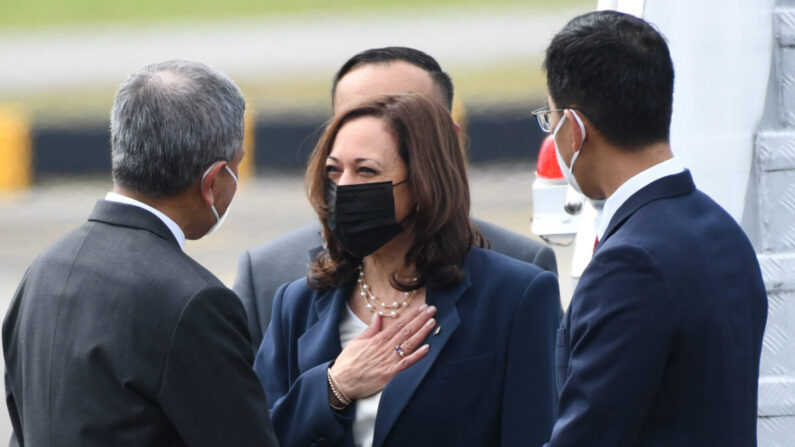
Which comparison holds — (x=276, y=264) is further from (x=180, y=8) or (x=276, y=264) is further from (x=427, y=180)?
(x=180, y=8)

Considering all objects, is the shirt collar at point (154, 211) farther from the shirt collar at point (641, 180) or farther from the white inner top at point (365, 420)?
the shirt collar at point (641, 180)

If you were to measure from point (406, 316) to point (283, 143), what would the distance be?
301 centimetres

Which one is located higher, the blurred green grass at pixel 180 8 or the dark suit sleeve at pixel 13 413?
the blurred green grass at pixel 180 8

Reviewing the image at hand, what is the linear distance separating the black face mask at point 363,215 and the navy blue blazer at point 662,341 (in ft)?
1.68

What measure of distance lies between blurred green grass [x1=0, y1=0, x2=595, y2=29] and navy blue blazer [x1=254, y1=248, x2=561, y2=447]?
2955mm

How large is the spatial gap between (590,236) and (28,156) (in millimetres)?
2958

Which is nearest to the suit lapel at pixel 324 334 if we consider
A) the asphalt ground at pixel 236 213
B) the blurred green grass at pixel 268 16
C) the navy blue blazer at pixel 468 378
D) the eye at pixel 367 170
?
the navy blue blazer at pixel 468 378

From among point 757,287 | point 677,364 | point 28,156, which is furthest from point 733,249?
point 28,156

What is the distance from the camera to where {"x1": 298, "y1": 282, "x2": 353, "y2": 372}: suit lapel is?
233cm

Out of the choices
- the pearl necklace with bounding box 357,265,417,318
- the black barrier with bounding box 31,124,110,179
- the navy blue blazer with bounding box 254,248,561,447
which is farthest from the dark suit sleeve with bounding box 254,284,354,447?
the black barrier with bounding box 31,124,110,179

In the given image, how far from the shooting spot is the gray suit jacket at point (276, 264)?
108 inches

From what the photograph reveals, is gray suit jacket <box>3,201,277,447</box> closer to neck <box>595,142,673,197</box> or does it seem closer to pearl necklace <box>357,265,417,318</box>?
pearl necklace <box>357,265,417,318</box>

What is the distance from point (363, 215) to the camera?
2.28 metres

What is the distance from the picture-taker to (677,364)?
1835 millimetres
